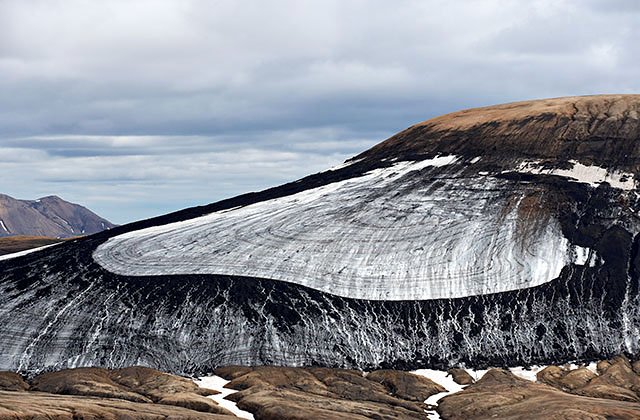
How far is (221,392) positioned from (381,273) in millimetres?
20836

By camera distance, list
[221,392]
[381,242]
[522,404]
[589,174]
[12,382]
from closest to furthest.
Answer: [522,404]
[221,392]
[12,382]
[381,242]
[589,174]

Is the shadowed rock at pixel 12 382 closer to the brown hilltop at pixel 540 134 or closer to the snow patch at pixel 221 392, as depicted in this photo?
the snow patch at pixel 221 392

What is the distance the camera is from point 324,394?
65438 millimetres

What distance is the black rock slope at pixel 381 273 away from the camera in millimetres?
73688

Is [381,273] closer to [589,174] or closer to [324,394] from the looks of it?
[324,394]

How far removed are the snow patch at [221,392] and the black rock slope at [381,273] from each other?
2.35 metres

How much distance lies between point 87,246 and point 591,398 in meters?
51.4

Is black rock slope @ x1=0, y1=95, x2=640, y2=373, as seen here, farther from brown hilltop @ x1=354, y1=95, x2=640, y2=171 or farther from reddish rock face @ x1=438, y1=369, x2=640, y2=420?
reddish rock face @ x1=438, y1=369, x2=640, y2=420

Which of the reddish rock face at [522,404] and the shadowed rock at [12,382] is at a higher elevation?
the shadowed rock at [12,382]

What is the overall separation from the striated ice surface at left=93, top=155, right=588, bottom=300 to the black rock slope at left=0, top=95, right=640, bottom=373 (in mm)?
180

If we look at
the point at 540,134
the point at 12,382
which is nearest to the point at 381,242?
the point at 540,134

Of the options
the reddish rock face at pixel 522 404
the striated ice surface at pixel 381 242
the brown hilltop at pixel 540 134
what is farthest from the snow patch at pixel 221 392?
the brown hilltop at pixel 540 134

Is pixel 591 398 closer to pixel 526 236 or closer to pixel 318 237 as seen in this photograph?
pixel 526 236

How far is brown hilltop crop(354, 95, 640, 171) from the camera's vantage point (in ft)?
315
